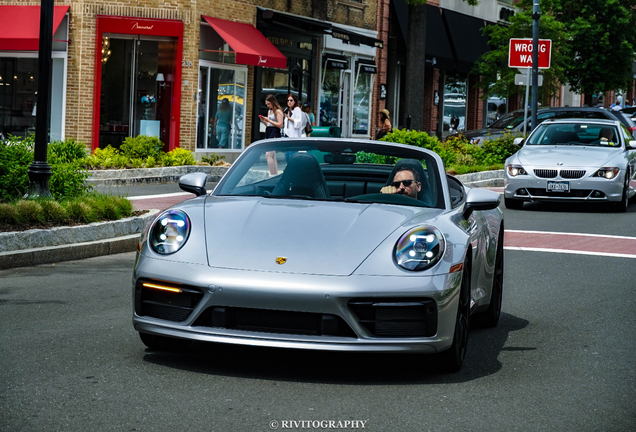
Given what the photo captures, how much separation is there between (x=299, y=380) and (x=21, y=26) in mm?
21214

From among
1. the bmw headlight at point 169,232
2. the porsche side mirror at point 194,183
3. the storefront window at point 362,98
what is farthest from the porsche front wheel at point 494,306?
the storefront window at point 362,98

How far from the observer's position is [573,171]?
54.3ft

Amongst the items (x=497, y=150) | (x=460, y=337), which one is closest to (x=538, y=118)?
(x=497, y=150)

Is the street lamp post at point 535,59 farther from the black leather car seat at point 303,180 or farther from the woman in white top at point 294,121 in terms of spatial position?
the black leather car seat at point 303,180

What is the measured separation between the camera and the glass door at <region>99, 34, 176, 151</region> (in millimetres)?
25734

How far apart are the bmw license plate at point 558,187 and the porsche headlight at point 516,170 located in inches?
17.9

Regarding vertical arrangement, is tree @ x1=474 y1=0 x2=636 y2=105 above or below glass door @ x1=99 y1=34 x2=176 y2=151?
above

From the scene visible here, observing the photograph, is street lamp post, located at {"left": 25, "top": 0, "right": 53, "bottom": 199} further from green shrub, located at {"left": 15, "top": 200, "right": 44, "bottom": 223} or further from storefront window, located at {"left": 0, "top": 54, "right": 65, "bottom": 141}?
storefront window, located at {"left": 0, "top": 54, "right": 65, "bottom": 141}

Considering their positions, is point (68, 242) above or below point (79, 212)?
below

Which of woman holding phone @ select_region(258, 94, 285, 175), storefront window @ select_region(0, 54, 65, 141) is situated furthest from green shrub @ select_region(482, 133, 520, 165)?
storefront window @ select_region(0, 54, 65, 141)

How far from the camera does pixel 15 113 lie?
25.9 m

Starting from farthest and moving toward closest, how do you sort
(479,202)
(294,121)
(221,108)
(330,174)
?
(221,108)
(294,121)
(330,174)
(479,202)

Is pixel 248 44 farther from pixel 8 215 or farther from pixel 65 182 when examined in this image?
pixel 8 215

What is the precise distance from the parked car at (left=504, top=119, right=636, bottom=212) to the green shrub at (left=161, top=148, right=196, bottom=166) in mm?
7375
